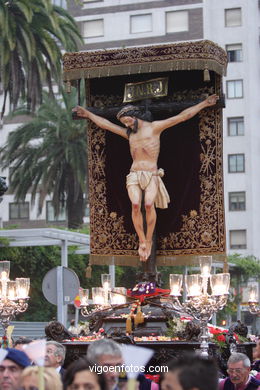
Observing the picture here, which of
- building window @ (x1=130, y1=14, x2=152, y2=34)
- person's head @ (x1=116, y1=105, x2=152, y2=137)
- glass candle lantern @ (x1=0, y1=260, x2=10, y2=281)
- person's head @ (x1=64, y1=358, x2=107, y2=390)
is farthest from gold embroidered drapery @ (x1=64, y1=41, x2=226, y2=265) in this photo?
building window @ (x1=130, y1=14, x2=152, y2=34)

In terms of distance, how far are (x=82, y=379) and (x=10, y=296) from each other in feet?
32.2

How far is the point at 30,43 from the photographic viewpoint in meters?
35.7

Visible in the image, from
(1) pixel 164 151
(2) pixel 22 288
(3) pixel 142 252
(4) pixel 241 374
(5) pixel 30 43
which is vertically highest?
(5) pixel 30 43

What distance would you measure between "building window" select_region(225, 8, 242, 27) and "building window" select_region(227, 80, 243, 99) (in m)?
3.58

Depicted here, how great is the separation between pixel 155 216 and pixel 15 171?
3001cm

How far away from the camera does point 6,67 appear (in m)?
37.2

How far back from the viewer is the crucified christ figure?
16.9 meters

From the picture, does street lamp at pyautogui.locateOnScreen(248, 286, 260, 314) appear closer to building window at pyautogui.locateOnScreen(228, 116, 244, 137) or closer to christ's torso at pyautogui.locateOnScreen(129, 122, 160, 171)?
christ's torso at pyautogui.locateOnScreen(129, 122, 160, 171)

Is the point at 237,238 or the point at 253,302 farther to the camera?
the point at 237,238

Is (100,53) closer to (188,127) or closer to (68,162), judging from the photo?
(188,127)

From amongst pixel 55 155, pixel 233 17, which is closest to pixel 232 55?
pixel 233 17

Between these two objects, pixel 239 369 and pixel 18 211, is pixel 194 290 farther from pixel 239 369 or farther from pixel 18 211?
pixel 18 211

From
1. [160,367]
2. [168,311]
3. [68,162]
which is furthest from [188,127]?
[68,162]

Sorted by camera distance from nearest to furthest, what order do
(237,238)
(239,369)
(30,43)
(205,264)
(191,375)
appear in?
(191,375) < (239,369) < (205,264) < (30,43) < (237,238)
